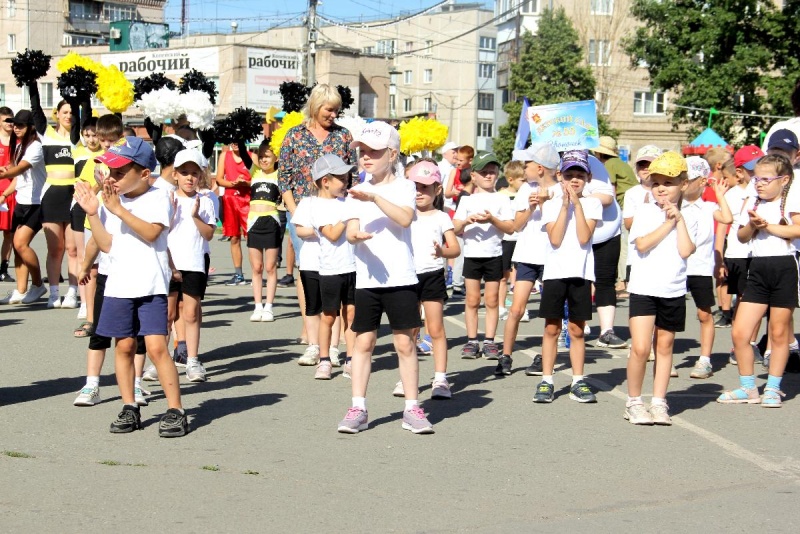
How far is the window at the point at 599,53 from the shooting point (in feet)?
222

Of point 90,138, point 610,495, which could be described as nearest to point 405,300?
point 610,495

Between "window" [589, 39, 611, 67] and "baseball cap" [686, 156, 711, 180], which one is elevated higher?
"window" [589, 39, 611, 67]

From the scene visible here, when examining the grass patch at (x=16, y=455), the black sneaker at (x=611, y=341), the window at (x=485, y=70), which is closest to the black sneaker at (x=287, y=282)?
the black sneaker at (x=611, y=341)

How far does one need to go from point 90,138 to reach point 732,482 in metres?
7.90

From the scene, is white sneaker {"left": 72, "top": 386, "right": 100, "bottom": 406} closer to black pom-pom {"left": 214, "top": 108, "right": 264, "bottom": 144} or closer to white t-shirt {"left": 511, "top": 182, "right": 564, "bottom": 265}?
white t-shirt {"left": 511, "top": 182, "right": 564, "bottom": 265}

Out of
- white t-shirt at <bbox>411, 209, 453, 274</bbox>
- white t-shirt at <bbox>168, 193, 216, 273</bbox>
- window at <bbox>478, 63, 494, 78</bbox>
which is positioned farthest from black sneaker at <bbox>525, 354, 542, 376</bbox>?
window at <bbox>478, 63, 494, 78</bbox>

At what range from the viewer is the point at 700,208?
9.59 m

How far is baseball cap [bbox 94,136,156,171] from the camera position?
6812 mm

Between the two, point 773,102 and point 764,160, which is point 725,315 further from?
point 773,102

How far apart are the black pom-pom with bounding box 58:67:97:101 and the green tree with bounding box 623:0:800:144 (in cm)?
3147

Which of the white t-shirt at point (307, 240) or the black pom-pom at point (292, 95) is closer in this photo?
the white t-shirt at point (307, 240)

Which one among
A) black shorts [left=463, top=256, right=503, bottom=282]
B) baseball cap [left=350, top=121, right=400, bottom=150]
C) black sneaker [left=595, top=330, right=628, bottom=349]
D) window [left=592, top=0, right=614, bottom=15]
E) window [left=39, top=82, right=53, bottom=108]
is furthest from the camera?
window [left=39, top=82, right=53, bottom=108]

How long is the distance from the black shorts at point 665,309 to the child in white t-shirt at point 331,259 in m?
2.29

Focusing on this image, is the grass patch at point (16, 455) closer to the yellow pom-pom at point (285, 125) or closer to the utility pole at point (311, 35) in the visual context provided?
the yellow pom-pom at point (285, 125)
